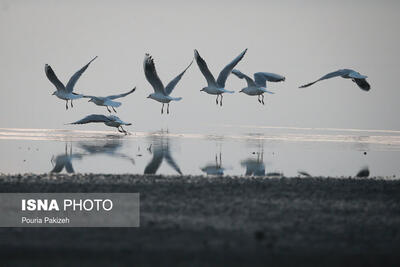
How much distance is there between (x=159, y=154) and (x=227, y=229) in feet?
39.2

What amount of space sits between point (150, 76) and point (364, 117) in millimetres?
30700

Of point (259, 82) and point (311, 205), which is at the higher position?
point (259, 82)

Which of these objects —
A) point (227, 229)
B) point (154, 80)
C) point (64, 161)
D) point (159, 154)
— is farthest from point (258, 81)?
point (227, 229)

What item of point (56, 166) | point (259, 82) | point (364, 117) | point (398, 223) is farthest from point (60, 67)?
point (398, 223)

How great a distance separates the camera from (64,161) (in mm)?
22688

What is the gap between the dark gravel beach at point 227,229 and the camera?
11.9 metres

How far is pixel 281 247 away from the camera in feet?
40.5

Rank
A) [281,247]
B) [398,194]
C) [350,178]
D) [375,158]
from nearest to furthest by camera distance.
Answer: [281,247], [398,194], [350,178], [375,158]

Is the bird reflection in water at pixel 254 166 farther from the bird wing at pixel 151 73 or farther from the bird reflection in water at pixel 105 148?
the bird wing at pixel 151 73

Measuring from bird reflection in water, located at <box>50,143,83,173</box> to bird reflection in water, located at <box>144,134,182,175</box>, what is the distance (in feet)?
6.32

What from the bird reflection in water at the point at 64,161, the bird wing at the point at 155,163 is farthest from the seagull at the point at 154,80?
the bird reflection in water at the point at 64,161

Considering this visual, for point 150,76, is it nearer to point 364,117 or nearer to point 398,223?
point 398,223

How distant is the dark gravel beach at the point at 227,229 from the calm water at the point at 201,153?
333 centimetres

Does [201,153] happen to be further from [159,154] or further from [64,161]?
[64,161]
